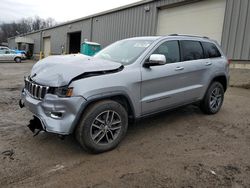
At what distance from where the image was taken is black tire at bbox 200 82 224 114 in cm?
537

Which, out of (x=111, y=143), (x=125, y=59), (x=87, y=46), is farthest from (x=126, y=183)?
(x=87, y=46)

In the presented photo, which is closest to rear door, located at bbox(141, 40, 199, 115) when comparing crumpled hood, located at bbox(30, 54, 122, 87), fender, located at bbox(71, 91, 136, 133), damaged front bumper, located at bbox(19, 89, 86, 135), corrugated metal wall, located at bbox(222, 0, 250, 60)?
fender, located at bbox(71, 91, 136, 133)

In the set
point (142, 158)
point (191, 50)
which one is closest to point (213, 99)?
point (191, 50)

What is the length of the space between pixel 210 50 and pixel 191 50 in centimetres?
75

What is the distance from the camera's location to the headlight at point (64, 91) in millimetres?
3193

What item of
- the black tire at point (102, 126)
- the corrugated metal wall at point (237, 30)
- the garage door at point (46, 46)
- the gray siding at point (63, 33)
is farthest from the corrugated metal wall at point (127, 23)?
the garage door at point (46, 46)

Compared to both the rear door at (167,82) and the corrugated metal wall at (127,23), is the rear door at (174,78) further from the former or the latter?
the corrugated metal wall at (127,23)

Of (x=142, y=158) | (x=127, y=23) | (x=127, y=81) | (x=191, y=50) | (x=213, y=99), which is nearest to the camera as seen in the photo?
(x=142, y=158)

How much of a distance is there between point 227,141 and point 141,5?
13.7 metres

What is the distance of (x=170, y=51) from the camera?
15.0 feet

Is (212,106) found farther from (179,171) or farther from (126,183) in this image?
(126,183)

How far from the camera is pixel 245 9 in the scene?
1023cm

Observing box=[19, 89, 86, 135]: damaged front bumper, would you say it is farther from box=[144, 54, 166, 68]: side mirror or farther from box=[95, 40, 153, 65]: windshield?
box=[144, 54, 166, 68]: side mirror

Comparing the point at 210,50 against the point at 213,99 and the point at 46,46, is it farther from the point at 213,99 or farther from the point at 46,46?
the point at 46,46
